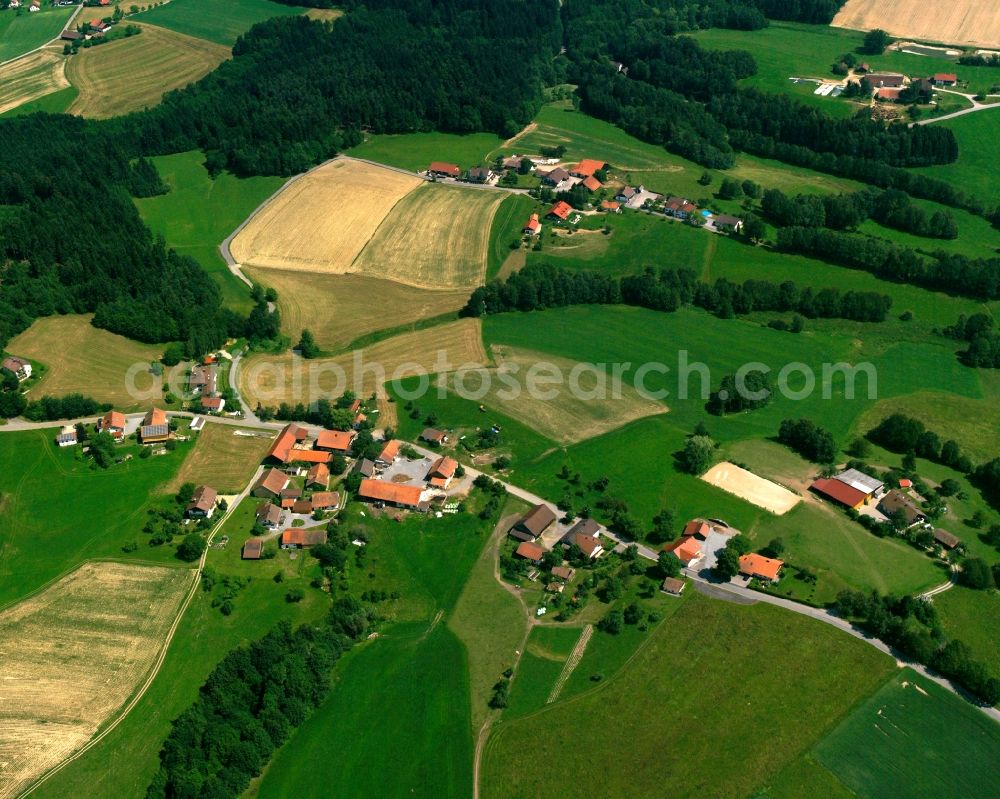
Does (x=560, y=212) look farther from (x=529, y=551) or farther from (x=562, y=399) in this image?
(x=529, y=551)

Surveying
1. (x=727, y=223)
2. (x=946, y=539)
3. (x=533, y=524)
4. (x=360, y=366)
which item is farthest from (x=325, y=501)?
(x=727, y=223)

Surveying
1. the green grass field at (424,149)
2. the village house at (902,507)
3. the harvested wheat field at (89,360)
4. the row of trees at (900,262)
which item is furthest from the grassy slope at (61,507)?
the row of trees at (900,262)

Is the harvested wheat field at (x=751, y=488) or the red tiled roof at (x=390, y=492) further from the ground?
the harvested wheat field at (x=751, y=488)

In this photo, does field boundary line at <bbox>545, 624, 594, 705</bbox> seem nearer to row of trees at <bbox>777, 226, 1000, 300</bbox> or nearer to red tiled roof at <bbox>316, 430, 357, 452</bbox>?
red tiled roof at <bbox>316, 430, 357, 452</bbox>

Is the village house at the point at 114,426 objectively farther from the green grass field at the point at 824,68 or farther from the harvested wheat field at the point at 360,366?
the green grass field at the point at 824,68

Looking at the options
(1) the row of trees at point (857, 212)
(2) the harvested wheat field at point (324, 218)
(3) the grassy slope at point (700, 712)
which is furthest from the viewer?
(1) the row of trees at point (857, 212)
